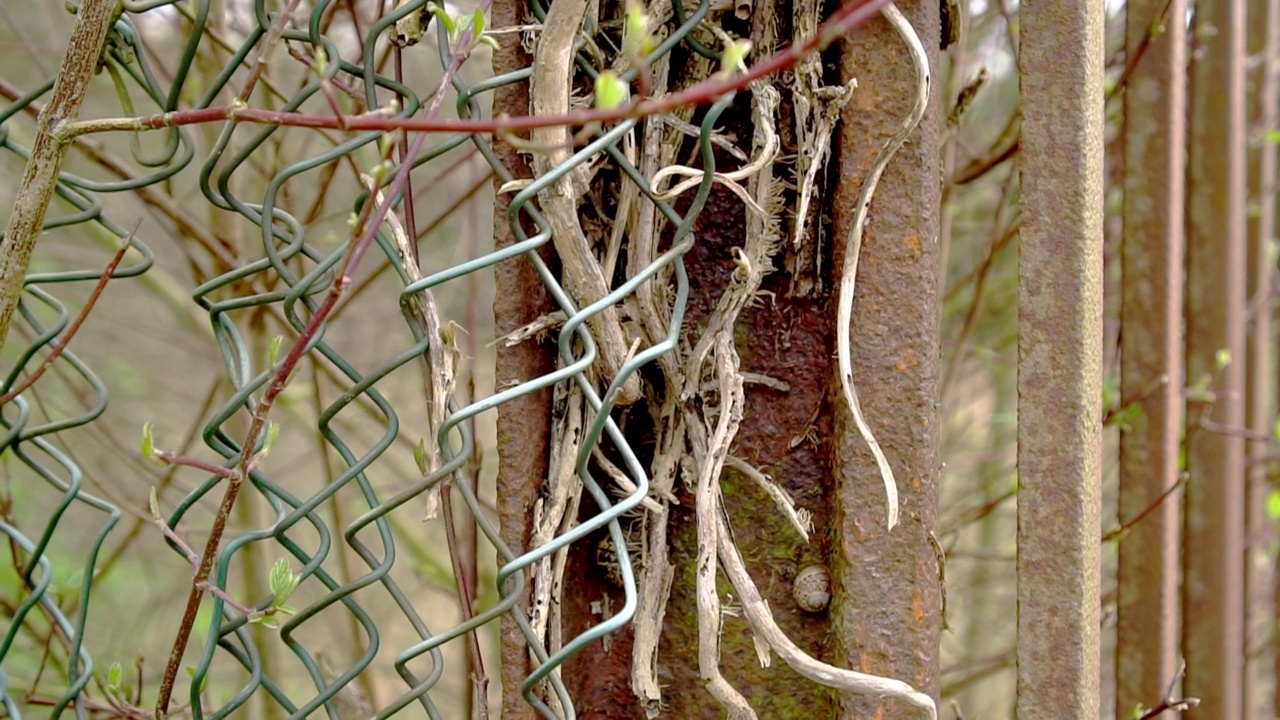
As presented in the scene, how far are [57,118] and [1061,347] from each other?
77cm

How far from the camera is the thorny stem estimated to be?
0.47m

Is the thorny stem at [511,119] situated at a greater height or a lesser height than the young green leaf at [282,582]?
greater

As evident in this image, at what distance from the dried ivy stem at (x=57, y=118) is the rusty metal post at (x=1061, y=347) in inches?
27.5

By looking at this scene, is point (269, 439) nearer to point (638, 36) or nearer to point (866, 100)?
point (638, 36)

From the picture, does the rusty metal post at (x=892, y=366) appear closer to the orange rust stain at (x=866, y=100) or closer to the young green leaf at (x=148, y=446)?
the orange rust stain at (x=866, y=100)

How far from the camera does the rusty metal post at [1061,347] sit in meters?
0.81

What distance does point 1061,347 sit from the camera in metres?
0.82

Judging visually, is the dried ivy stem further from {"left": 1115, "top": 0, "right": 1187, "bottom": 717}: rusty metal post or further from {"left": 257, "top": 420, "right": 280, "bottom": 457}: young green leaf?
{"left": 1115, "top": 0, "right": 1187, "bottom": 717}: rusty metal post

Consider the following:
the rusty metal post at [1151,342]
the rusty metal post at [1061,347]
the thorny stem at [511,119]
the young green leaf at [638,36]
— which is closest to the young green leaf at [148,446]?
the thorny stem at [511,119]

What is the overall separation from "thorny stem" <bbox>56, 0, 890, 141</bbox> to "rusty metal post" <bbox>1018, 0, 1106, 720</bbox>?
289mm

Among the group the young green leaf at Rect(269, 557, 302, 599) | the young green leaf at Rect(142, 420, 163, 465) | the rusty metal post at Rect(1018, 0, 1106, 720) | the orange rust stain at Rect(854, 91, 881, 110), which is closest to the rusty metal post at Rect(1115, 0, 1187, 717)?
the rusty metal post at Rect(1018, 0, 1106, 720)

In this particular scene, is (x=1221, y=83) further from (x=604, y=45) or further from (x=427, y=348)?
(x=427, y=348)

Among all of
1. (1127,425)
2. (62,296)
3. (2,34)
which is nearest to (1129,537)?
(1127,425)

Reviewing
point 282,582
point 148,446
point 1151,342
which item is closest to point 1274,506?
point 1151,342
